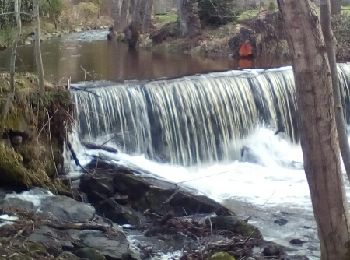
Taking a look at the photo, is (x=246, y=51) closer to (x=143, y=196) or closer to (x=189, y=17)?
(x=189, y=17)

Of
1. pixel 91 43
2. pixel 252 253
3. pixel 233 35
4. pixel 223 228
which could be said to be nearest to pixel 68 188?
pixel 223 228

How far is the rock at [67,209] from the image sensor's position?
28.7ft

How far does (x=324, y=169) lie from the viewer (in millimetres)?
6055

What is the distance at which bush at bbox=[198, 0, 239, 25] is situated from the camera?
25.9 metres

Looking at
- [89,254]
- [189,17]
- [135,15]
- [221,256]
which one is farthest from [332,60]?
[135,15]

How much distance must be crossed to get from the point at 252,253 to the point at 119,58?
14.0 metres

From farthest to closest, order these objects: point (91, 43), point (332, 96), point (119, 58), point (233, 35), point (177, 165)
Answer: point (91, 43) → point (233, 35) → point (119, 58) → point (177, 165) → point (332, 96)

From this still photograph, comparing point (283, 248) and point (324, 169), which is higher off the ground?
point (324, 169)

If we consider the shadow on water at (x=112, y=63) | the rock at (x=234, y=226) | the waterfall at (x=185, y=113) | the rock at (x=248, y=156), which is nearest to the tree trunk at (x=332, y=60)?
the rock at (x=234, y=226)

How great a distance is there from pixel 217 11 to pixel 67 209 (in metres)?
17.7

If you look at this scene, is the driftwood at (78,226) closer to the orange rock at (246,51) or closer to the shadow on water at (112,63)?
the shadow on water at (112,63)

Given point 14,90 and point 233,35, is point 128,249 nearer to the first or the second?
point 14,90

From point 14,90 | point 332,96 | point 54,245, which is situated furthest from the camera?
point 14,90

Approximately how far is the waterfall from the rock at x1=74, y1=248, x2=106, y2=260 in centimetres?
500
